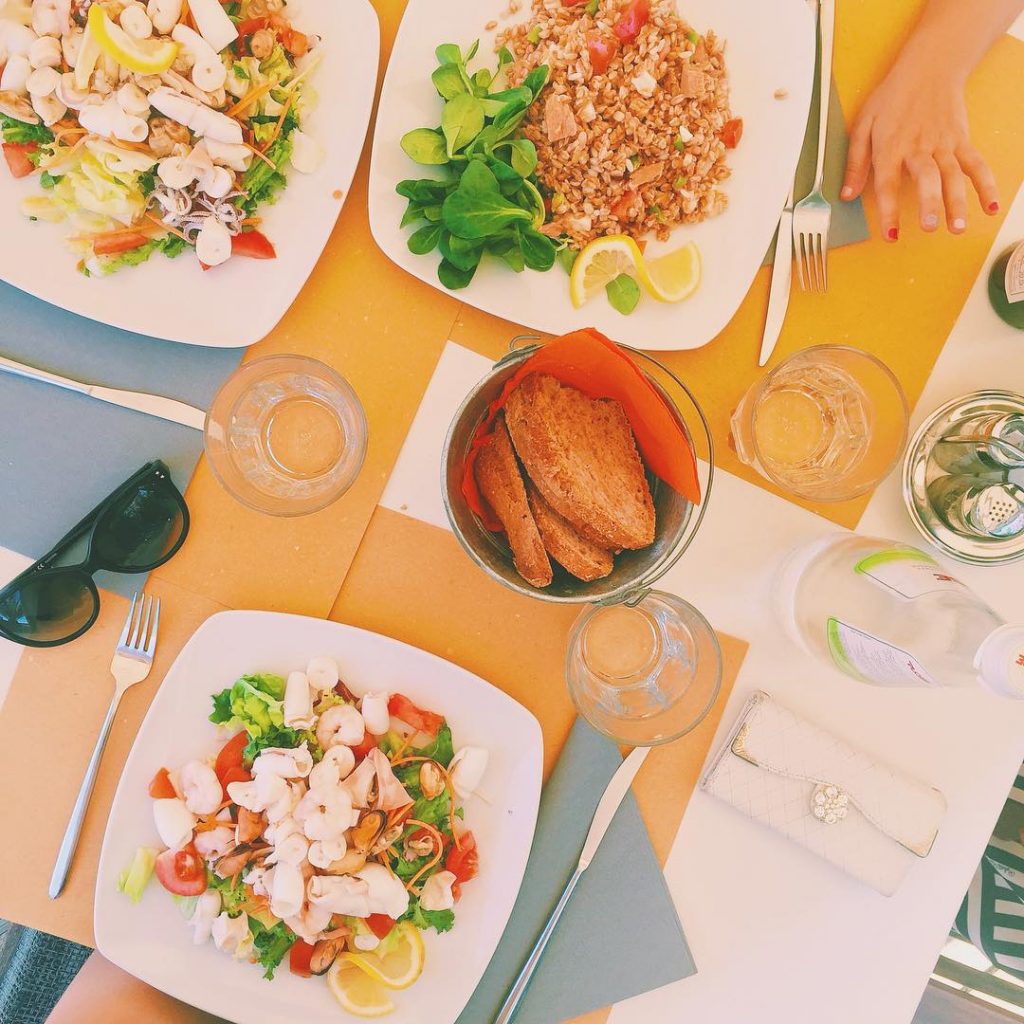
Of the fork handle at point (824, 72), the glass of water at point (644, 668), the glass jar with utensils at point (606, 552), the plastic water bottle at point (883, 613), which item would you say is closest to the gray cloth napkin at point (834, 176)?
the fork handle at point (824, 72)

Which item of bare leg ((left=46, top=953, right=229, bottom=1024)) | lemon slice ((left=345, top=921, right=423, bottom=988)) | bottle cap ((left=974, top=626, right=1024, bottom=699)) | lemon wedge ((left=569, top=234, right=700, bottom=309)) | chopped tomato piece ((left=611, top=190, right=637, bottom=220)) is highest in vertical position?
chopped tomato piece ((left=611, top=190, right=637, bottom=220))

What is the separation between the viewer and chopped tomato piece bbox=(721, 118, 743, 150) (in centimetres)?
102

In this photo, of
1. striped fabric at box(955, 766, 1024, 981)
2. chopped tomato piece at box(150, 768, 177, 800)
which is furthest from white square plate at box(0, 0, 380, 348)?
striped fabric at box(955, 766, 1024, 981)

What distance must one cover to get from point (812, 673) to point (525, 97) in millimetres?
885

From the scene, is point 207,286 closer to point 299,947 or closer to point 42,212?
point 42,212

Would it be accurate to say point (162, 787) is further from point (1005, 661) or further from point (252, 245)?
point (1005, 661)

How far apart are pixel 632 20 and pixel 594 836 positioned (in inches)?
43.0

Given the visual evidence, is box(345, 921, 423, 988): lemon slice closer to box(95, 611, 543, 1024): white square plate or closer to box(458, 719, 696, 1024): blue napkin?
box(95, 611, 543, 1024): white square plate

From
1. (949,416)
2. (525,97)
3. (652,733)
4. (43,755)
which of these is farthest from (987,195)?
(43,755)

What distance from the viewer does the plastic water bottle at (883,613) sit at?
36.1 inches

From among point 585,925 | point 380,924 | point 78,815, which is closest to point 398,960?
point 380,924

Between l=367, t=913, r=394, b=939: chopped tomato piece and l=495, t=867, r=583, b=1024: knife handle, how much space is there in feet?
0.70

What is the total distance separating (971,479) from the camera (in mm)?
1032

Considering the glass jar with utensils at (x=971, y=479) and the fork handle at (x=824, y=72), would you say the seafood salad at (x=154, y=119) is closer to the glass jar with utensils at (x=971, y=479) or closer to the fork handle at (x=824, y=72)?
the fork handle at (x=824, y=72)
